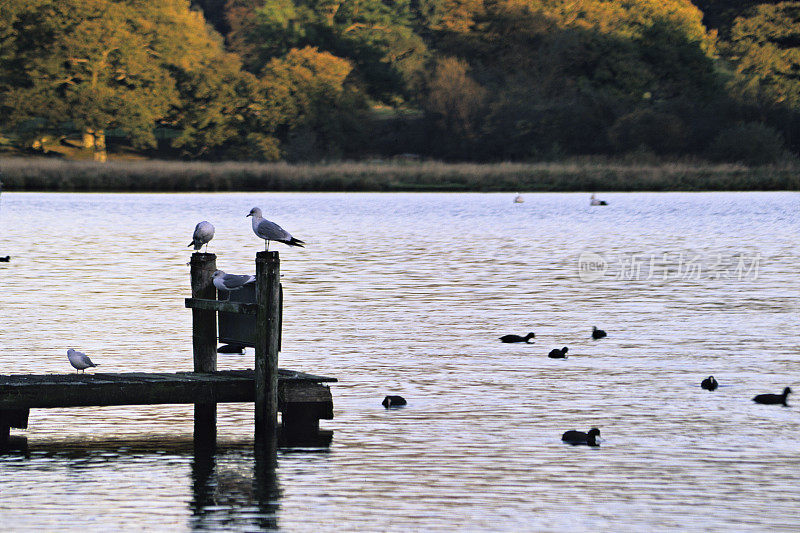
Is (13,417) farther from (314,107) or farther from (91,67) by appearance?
(91,67)

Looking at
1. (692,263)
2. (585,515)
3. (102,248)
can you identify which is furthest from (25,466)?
(102,248)

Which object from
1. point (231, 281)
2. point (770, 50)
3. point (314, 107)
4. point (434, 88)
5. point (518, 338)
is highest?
point (770, 50)

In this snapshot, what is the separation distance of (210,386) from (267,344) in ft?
2.25

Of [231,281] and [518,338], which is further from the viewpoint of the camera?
[518,338]

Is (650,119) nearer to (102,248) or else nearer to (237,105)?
(237,105)

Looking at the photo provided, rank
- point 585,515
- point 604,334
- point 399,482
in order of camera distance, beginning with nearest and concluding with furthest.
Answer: point 585,515 → point 399,482 → point 604,334

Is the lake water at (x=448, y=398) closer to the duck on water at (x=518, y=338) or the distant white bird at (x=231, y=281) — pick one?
the duck on water at (x=518, y=338)

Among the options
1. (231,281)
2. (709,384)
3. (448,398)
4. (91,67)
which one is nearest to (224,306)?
(231,281)

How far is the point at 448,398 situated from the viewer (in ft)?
56.5

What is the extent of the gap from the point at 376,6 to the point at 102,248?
78650mm

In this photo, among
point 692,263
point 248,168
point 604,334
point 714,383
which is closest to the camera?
point 714,383

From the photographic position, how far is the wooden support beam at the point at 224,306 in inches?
568

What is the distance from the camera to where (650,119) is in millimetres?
95062

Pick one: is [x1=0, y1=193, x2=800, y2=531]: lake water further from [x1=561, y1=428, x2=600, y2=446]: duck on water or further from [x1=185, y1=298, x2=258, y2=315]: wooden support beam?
[x1=185, y1=298, x2=258, y2=315]: wooden support beam
